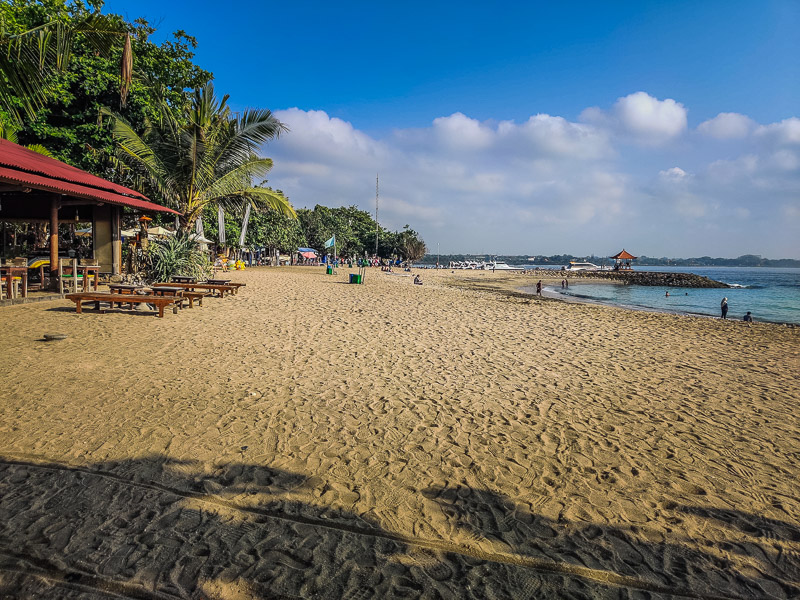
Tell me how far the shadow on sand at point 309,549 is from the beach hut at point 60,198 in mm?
8865

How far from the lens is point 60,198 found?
11.7 meters

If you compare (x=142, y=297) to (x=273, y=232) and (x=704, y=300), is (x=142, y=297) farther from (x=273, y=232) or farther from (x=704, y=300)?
(x=704, y=300)

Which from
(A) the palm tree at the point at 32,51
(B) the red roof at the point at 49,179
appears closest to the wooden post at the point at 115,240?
(B) the red roof at the point at 49,179

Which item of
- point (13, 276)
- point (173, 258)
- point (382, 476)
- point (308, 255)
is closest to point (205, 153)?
point (173, 258)

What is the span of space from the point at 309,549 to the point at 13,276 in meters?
12.0

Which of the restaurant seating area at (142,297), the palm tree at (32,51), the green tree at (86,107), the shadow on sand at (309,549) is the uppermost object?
the green tree at (86,107)

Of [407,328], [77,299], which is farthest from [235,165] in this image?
[407,328]

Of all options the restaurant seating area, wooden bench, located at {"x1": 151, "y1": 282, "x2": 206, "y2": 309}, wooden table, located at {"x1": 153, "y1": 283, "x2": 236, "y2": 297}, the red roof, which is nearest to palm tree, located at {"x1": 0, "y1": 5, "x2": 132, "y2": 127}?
the red roof

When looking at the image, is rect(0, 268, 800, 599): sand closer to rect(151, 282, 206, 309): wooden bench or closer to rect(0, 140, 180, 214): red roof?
rect(151, 282, 206, 309): wooden bench

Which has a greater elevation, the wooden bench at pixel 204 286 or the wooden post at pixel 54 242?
the wooden post at pixel 54 242

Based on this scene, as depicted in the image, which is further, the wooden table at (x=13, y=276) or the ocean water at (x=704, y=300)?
the ocean water at (x=704, y=300)

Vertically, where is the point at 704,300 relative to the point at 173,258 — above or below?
below

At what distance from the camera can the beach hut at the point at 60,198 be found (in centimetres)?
923

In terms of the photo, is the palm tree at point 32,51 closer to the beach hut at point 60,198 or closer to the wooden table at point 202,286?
the beach hut at point 60,198
